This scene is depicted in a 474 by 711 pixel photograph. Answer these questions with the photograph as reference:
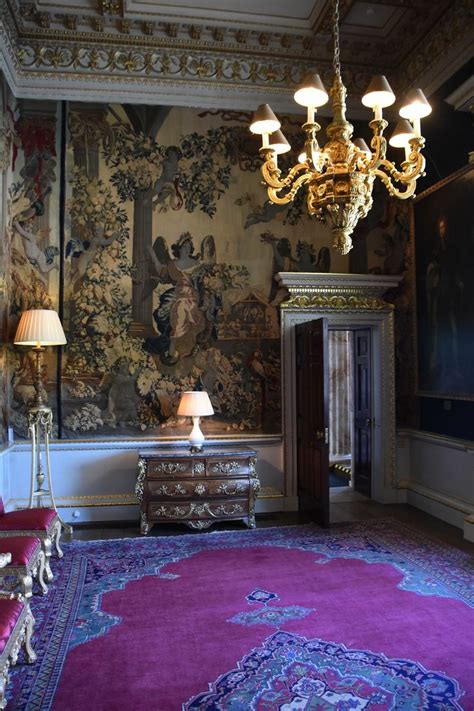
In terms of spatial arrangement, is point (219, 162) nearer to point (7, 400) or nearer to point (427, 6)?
point (427, 6)

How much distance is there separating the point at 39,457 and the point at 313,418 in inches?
130

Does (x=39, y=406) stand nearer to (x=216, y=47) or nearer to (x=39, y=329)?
(x=39, y=329)

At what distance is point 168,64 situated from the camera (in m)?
7.20

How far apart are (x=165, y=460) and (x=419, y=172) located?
416 cm

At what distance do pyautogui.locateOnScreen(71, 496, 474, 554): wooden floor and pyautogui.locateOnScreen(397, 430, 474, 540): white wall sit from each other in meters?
0.15

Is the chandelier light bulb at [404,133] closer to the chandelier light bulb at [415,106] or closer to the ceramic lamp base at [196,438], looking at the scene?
the chandelier light bulb at [415,106]

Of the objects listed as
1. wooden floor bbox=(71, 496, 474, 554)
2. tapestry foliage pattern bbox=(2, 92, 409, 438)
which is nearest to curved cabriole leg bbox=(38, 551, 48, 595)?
wooden floor bbox=(71, 496, 474, 554)

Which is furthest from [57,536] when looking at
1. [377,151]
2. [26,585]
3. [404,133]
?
[404,133]

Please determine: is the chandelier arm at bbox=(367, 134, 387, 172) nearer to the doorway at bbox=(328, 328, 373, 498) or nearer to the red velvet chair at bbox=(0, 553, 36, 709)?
the red velvet chair at bbox=(0, 553, 36, 709)

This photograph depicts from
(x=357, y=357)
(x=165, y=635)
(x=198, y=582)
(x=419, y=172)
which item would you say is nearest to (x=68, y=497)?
(x=198, y=582)

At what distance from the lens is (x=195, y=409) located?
21.1 feet

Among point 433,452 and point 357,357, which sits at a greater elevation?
point 357,357

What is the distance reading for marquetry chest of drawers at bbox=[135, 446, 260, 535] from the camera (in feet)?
20.9

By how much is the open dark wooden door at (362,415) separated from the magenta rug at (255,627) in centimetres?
212
